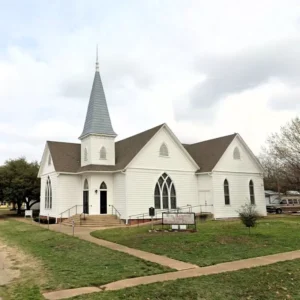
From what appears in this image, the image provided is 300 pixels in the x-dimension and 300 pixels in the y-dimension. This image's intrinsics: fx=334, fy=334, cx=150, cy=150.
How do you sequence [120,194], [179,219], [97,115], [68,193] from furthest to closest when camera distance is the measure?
[97,115] < [68,193] < [120,194] < [179,219]

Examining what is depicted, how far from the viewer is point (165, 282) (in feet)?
26.0

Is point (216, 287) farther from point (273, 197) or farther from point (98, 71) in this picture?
point (273, 197)

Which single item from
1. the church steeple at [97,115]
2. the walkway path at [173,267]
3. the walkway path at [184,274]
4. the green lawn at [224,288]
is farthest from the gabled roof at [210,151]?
the green lawn at [224,288]

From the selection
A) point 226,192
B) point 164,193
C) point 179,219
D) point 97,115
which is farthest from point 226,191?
point 97,115

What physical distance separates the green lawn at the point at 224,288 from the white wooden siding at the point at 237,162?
21.7m

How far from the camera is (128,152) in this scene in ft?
96.4

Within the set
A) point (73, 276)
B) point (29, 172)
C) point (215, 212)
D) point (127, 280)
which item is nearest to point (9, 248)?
point (73, 276)

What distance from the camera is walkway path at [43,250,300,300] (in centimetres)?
726

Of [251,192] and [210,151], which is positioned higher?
[210,151]

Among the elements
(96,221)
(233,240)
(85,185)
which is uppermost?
(85,185)

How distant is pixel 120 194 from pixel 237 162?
11.7 m

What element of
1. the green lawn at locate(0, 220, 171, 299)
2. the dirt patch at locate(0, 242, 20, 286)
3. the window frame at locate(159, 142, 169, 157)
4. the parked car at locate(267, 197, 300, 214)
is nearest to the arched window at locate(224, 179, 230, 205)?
the window frame at locate(159, 142, 169, 157)

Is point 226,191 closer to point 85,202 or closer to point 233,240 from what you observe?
point 85,202

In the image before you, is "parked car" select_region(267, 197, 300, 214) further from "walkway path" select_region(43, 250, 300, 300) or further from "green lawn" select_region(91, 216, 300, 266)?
"walkway path" select_region(43, 250, 300, 300)
